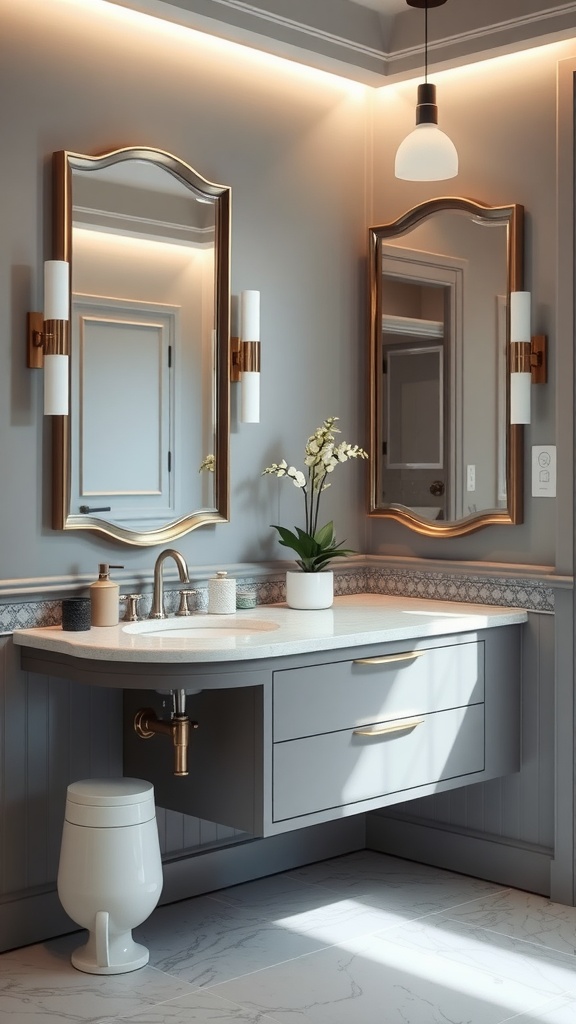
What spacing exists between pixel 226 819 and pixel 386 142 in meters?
2.22

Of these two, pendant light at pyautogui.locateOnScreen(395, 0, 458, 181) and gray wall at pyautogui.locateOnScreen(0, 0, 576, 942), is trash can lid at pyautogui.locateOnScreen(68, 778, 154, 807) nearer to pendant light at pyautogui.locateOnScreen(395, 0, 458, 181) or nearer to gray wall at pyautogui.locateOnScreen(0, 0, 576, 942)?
gray wall at pyautogui.locateOnScreen(0, 0, 576, 942)

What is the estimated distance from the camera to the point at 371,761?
296 cm

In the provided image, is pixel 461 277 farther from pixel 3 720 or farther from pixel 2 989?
pixel 2 989

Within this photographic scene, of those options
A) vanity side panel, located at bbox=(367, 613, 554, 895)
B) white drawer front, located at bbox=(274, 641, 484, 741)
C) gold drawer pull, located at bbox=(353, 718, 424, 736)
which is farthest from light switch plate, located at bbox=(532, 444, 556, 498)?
gold drawer pull, located at bbox=(353, 718, 424, 736)

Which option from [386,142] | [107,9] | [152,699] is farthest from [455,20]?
[152,699]

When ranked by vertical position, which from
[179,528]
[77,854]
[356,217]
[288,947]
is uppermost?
[356,217]

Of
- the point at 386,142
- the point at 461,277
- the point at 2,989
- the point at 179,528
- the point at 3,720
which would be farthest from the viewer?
the point at 386,142

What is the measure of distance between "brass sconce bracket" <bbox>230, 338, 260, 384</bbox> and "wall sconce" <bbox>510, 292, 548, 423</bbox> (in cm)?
74

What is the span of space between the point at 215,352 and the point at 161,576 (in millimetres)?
669

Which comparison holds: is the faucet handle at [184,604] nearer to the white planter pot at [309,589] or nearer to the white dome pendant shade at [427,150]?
the white planter pot at [309,589]

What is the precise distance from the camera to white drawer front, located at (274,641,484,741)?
9.07ft

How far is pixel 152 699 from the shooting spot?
3025 mm

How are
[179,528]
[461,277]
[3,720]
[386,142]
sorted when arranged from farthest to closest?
[386,142] → [461,277] → [179,528] → [3,720]

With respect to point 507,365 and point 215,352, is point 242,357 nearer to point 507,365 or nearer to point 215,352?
point 215,352
